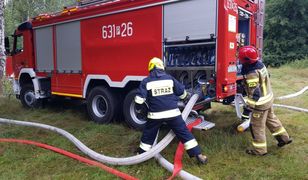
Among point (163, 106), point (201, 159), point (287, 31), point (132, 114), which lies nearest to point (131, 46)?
point (132, 114)

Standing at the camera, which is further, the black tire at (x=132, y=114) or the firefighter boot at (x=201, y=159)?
the black tire at (x=132, y=114)

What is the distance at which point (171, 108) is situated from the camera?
14.3 ft

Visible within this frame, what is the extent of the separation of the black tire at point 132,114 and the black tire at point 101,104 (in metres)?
0.38

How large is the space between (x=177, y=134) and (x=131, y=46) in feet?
7.31

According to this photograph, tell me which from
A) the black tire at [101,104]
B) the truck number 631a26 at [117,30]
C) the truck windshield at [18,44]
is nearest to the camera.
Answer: the truck number 631a26 at [117,30]

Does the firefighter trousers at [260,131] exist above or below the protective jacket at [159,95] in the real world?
below

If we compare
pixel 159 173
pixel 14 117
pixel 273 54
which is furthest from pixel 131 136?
pixel 273 54

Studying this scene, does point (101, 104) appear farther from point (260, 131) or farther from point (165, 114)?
point (260, 131)

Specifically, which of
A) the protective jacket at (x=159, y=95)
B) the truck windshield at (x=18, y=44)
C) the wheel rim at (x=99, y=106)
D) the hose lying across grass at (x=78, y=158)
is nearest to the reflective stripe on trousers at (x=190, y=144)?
the protective jacket at (x=159, y=95)

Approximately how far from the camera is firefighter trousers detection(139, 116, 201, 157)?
4270 mm

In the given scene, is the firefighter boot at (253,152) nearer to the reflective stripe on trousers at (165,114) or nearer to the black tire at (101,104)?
the reflective stripe on trousers at (165,114)

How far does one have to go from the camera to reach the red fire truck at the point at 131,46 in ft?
16.4

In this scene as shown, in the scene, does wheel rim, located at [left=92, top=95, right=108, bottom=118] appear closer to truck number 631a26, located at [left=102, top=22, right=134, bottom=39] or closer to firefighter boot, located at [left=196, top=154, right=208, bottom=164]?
truck number 631a26, located at [left=102, top=22, right=134, bottom=39]

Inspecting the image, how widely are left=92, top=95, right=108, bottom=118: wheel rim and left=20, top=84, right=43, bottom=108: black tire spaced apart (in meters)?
2.54
